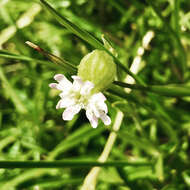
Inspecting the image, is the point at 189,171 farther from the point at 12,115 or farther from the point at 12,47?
the point at 12,47

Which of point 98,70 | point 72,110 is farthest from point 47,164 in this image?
point 98,70

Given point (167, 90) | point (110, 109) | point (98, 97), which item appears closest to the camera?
point (98, 97)

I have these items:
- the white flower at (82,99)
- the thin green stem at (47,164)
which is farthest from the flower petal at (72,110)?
the thin green stem at (47,164)

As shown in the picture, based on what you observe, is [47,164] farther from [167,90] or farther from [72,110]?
[167,90]

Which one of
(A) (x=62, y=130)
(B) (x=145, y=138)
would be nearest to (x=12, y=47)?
(A) (x=62, y=130)

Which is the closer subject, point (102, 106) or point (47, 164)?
point (102, 106)

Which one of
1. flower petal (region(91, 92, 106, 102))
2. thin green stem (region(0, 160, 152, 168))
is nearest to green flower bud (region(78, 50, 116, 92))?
flower petal (region(91, 92, 106, 102))

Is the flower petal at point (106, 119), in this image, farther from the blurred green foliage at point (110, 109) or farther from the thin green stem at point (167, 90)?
the blurred green foliage at point (110, 109)
